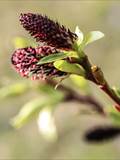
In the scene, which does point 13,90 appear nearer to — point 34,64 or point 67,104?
point 34,64

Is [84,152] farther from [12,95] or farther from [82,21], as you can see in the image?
[12,95]

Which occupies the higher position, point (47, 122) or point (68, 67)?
point (68, 67)

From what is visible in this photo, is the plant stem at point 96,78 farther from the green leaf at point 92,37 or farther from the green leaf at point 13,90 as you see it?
the green leaf at point 13,90

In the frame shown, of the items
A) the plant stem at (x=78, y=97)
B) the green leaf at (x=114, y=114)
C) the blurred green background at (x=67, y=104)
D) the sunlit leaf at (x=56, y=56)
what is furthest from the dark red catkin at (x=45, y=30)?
the blurred green background at (x=67, y=104)

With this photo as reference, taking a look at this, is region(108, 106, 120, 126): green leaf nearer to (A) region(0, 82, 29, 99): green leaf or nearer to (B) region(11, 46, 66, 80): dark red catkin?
(B) region(11, 46, 66, 80): dark red catkin

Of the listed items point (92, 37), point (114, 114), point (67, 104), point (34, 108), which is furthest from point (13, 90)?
point (67, 104)

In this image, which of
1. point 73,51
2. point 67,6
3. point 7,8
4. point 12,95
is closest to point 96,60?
point 67,6
